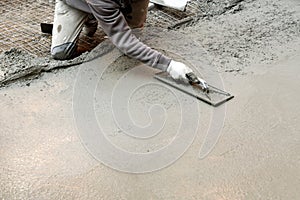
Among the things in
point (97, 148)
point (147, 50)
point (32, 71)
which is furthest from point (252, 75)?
point (32, 71)

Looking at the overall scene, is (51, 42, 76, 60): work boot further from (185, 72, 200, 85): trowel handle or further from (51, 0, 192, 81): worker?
(185, 72, 200, 85): trowel handle

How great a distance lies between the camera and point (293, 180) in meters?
1.58

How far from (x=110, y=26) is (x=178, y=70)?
401mm

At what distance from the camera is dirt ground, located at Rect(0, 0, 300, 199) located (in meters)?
1.56

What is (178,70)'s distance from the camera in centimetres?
204

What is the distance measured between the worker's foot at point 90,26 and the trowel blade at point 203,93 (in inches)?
27.4

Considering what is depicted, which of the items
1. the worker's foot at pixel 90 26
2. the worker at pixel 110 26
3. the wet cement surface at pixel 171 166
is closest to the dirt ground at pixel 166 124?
the wet cement surface at pixel 171 166

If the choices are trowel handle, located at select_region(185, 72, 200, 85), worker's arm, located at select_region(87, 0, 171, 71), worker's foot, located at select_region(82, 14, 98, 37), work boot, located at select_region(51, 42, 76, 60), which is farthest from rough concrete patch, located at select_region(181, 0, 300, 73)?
work boot, located at select_region(51, 42, 76, 60)

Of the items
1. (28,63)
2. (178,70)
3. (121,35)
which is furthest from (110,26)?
(28,63)

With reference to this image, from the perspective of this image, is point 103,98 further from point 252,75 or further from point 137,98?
point 252,75

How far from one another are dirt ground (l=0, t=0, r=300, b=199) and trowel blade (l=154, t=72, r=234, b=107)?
0.03 metres

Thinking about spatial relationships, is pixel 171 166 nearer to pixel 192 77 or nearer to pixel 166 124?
pixel 166 124

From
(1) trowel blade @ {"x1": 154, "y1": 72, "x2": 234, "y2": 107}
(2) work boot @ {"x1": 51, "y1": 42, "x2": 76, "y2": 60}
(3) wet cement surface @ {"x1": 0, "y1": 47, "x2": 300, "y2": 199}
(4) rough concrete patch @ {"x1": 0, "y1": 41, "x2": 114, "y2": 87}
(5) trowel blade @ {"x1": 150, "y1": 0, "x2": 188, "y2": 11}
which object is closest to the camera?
(3) wet cement surface @ {"x1": 0, "y1": 47, "x2": 300, "y2": 199}

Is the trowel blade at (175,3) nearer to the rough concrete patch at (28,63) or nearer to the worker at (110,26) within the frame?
the worker at (110,26)
